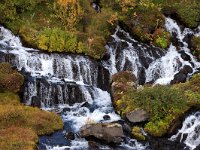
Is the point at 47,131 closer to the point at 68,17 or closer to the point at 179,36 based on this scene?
the point at 68,17

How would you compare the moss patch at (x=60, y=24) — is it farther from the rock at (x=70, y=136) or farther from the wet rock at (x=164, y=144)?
the wet rock at (x=164, y=144)

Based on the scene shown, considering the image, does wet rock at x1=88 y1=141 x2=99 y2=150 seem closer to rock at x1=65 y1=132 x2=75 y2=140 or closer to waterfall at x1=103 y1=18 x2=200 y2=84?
rock at x1=65 y1=132 x2=75 y2=140

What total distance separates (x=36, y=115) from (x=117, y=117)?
5.62m

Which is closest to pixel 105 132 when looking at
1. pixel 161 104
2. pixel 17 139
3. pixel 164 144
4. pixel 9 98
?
pixel 164 144

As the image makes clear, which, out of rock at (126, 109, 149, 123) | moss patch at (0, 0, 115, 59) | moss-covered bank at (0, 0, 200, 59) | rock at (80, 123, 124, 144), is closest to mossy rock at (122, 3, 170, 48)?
moss-covered bank at (0, 0, 200, 59)

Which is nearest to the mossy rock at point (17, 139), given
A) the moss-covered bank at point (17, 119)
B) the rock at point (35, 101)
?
the moss-covered bank at point (17, 119)

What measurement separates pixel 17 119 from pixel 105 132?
548 cm

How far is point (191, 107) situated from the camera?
29.7 m

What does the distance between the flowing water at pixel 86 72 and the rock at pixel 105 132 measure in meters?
0.48

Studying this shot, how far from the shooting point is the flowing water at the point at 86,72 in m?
31.5

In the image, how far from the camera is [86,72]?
36125 mm

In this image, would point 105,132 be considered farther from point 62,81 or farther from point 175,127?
point 62,81

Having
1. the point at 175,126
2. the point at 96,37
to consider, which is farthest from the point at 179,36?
the point at 175,126

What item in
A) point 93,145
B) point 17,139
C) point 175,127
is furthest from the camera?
point 175,127
